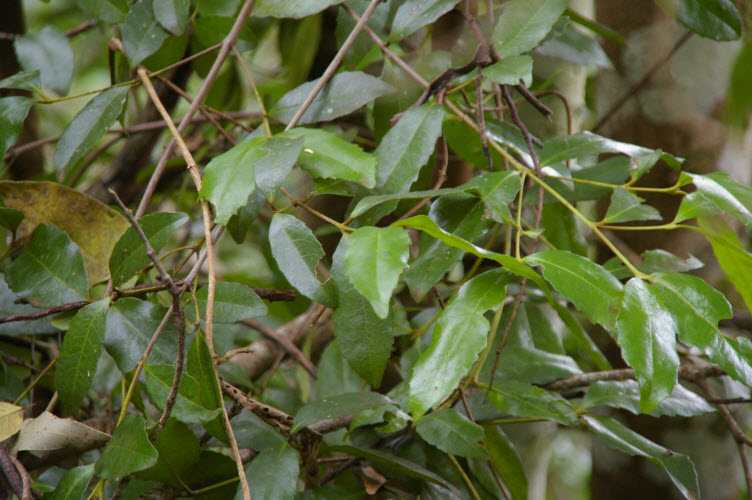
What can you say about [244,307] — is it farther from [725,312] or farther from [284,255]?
[725,312]

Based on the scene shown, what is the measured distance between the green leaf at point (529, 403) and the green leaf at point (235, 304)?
267mm

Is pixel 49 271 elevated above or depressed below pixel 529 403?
above

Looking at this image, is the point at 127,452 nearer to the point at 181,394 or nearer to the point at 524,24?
the point at 181,394

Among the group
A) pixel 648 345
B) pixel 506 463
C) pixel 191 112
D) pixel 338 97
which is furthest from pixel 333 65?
pixel 506 463

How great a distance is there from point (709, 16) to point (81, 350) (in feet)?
2.49

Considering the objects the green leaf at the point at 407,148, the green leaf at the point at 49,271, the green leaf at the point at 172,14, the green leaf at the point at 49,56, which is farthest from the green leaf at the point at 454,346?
the green leaf at the point at 49,56

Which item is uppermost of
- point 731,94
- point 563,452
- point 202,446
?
point 731,94

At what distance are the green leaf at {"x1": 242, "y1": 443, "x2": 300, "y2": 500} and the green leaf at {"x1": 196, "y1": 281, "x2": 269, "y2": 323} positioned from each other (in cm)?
13

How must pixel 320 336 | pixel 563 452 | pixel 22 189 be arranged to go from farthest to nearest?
1. pixel 563 452
2. pixel 320 336
3. pixel 22 189

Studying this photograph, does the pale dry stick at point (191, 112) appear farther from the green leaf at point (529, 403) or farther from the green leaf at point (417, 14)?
the green leaf at point (529, 403)

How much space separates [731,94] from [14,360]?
773 millimetres

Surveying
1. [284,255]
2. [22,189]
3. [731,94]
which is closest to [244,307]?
[284,255]

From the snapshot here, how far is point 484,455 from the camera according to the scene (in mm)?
558

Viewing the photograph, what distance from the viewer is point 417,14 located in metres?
0.62
